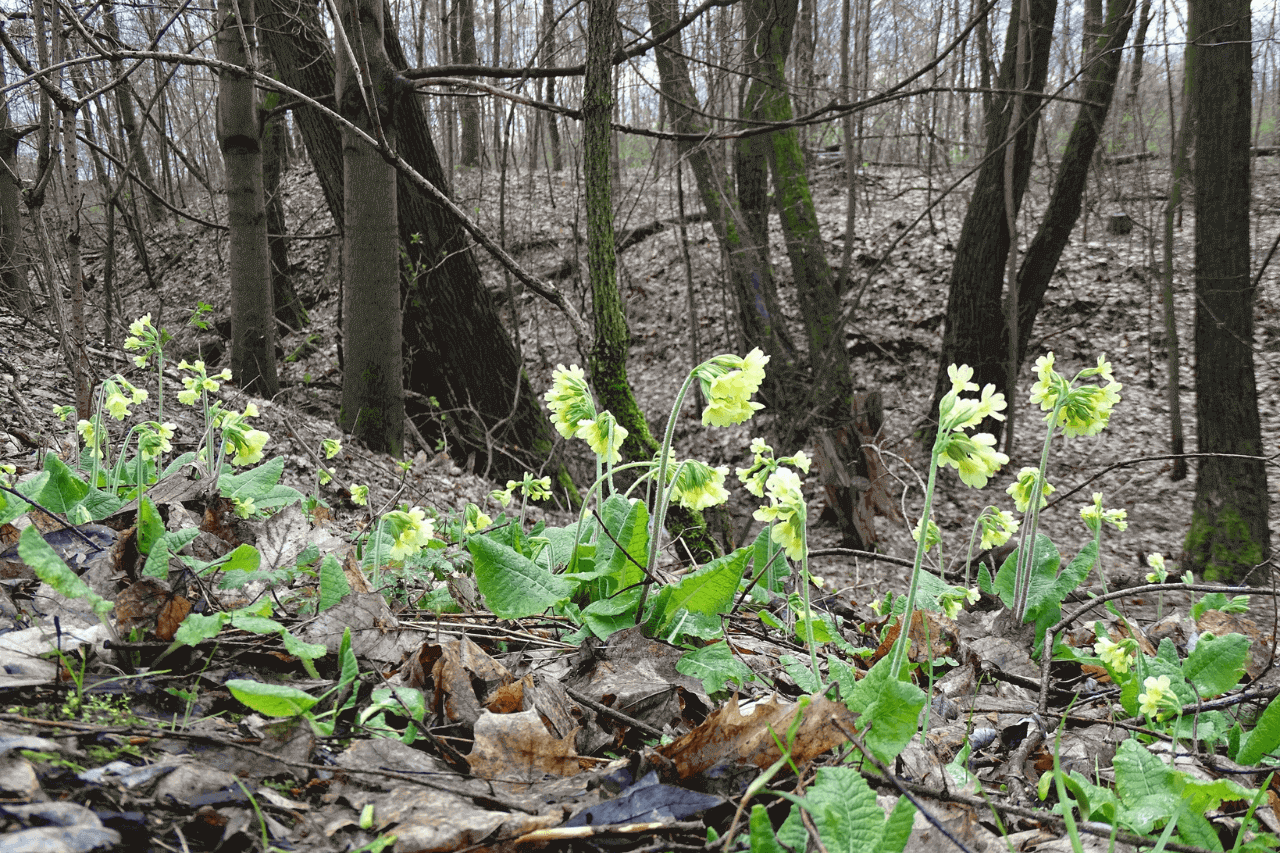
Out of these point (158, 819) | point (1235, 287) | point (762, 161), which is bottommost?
point (158, 819)

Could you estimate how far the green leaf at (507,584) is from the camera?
5.80ft

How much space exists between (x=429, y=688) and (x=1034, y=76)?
28.5ft

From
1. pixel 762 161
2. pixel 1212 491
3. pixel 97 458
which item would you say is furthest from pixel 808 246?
pixel 97 458

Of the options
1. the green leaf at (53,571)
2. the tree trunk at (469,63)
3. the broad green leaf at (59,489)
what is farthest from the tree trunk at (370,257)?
the green leaf at (53,571)

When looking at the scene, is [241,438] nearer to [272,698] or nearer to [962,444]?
[272,698]

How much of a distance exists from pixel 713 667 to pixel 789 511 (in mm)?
373

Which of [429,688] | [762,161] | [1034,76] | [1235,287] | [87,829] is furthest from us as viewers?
[762,161]

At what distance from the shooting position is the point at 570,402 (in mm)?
2145

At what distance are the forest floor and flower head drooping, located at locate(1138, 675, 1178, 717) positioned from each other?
6.6 inches

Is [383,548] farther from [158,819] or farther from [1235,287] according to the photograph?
[1235,287]

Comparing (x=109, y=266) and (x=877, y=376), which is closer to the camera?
(x=109, y=266)

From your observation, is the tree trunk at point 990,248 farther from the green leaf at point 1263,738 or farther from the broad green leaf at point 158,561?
the broad green leaf at point 158,561

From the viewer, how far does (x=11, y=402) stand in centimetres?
386

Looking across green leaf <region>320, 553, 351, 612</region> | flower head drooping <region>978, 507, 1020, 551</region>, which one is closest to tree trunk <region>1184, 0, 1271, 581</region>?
flower head drooping <region>978, 507, 1020, 551</region>
